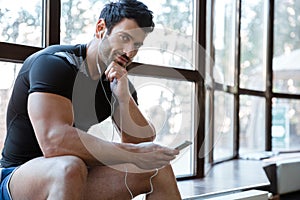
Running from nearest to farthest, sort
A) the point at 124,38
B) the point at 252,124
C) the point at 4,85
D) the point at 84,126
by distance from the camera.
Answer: the point at 124,38
the point at 84,126
the point at 4,85
the point at 252,124

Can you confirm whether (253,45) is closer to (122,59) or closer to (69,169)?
(122,59)

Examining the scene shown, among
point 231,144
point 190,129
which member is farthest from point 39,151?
point 231,144

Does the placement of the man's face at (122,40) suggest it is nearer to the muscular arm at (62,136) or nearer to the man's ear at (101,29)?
the man's ear at (101,29)

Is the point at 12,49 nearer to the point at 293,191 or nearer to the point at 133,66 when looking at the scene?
the point at 133,66

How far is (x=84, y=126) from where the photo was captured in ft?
5.74

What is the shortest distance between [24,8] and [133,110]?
77cm

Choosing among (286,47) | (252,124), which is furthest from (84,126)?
(286,47)

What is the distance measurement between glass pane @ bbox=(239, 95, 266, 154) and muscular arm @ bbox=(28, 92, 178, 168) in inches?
116

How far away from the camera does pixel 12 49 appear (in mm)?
1993

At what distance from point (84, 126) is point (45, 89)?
364mm

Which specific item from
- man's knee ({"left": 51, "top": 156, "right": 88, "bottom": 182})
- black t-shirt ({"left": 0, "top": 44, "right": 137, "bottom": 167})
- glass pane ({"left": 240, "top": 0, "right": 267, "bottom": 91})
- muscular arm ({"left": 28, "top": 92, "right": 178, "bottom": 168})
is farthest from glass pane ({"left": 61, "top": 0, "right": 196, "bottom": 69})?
glass pane ({"left": 240, "top": 0, "right": 267, "bottom": 91})

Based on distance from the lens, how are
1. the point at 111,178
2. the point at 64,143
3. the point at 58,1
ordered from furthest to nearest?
the point at 58,1 < the point at 111,178 < the point at 64,143

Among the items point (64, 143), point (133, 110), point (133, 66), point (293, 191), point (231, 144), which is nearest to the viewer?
point (64, 143)

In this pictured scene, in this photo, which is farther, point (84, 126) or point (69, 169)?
point (84, 126)
